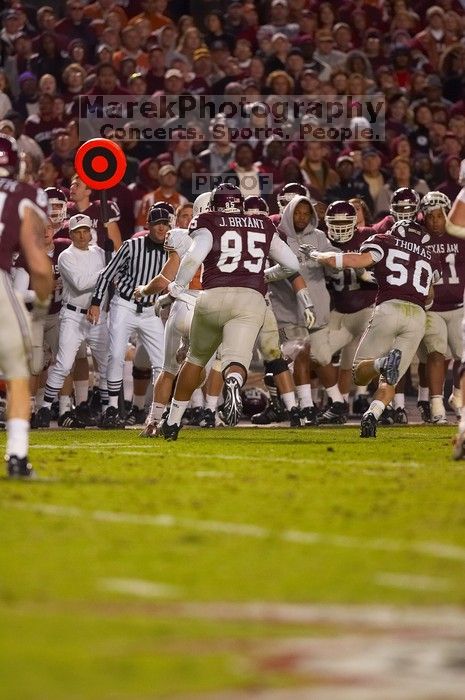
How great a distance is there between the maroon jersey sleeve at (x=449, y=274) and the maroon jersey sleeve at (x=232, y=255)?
11.5ft

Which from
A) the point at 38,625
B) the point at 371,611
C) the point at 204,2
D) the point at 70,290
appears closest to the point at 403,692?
the point at 371,611

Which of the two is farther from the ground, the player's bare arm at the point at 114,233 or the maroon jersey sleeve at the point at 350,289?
the player's bare arm at the point at 114,233

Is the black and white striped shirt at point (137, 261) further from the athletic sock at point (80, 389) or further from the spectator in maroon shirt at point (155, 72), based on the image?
the spectator in maroon shirt at point (155, 72)

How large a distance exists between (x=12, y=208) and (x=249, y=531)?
2662 mm

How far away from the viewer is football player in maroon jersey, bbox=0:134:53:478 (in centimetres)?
834

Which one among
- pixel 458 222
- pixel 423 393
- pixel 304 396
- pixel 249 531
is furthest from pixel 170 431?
pixel 249 531

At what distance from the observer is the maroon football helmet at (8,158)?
344 inches

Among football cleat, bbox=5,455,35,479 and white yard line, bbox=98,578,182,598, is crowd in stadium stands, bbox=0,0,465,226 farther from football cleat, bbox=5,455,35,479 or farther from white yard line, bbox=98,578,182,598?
white yard line, bbox=98,578,182,598

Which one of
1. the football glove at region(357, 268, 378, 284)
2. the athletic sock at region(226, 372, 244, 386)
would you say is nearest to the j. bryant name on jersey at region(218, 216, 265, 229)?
the athletic sock at region(226, 372, 244, 386)

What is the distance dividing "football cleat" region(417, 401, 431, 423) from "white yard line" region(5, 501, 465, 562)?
27.3 feet

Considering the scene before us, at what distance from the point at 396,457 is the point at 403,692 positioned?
21.4ft

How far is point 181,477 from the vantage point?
8.93m

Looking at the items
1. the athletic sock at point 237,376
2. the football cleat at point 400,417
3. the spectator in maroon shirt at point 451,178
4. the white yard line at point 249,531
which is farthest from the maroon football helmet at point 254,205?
the white yard line at point 249,531

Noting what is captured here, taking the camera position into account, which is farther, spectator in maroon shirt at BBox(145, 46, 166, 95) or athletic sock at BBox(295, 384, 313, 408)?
spectator in maroon shirt at BBox(145, 46, 166, 95)
